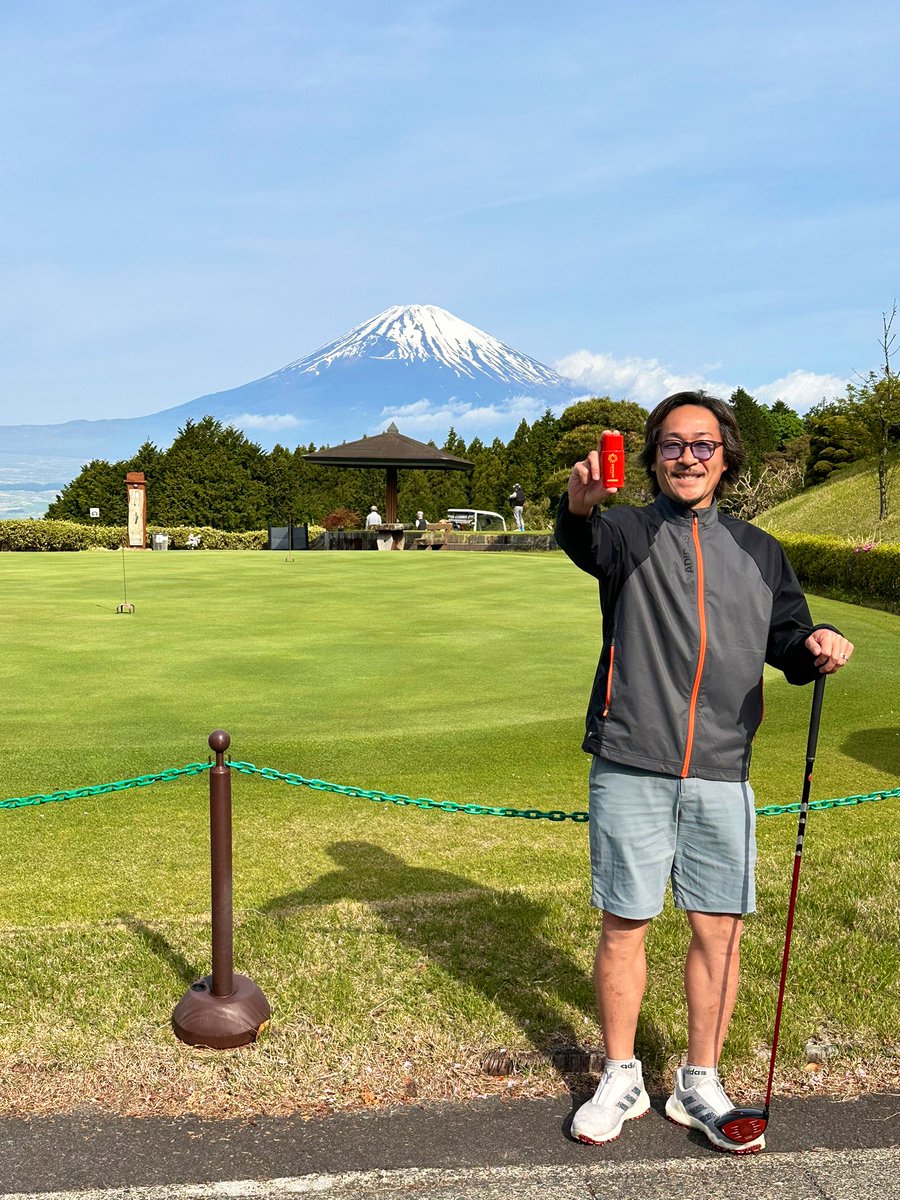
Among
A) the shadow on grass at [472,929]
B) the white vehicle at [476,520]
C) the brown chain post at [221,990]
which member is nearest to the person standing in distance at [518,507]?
the white vehicle at [476,520]

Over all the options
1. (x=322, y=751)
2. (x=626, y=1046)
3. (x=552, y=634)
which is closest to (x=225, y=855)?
(x=626, y=1046)

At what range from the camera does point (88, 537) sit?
41094 mm

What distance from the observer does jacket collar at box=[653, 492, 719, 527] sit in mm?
3338

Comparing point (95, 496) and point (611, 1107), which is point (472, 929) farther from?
point (95, 496)

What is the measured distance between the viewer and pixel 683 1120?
3.41 meters

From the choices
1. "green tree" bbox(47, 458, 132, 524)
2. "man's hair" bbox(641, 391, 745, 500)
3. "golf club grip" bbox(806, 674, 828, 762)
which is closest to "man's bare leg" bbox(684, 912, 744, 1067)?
"golf club grip" bbox(806, 674, 828, 762)

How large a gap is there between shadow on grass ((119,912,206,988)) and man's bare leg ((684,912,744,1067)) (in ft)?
6.90

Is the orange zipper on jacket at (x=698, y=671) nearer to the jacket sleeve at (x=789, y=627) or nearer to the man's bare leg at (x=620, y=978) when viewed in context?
the jacket sleeve at (x=789, y=627)

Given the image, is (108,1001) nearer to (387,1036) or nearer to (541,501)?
(387,1036)

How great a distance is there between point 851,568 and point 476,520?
33.4m

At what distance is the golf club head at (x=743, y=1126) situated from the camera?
324 cm

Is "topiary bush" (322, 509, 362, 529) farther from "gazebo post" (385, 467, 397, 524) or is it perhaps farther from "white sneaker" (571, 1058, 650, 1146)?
"white sneaker" (571, 1058, 650, 1146)

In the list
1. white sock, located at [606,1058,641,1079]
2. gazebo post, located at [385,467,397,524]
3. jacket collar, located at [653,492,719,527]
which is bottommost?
white sock, located at [606,1058,641,1079]

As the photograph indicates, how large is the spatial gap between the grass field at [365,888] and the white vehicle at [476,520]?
129ft
